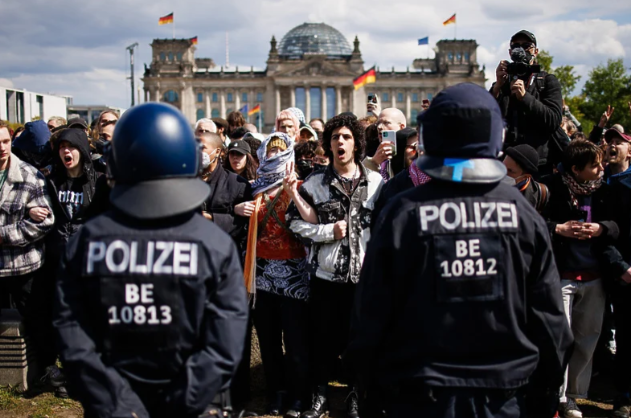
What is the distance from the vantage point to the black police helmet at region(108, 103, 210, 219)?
2402 mm

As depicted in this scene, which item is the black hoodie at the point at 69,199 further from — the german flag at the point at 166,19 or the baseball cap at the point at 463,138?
the german flag at the point at 166,19

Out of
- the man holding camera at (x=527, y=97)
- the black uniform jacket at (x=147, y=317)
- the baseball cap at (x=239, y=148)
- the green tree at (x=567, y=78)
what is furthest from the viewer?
the green tree at (x=567, y=78)

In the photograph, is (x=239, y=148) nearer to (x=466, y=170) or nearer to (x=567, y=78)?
(x=466, y=170)

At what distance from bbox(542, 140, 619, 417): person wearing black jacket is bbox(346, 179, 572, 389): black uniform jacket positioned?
235 centimetres

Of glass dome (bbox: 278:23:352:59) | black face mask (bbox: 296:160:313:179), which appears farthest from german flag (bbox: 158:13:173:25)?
black face mask (bbox: 296:160:313:179)

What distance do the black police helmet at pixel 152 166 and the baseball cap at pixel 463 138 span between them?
102 centimetres

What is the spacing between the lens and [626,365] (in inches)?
198

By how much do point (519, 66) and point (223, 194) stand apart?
9.17ft

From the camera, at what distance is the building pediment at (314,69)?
93.6m

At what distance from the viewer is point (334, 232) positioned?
4707 millimetres

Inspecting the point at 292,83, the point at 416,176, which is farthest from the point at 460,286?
the point at 292,83

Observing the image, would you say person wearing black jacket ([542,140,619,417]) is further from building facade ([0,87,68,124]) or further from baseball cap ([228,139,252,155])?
building facade ([0,87,68,124])

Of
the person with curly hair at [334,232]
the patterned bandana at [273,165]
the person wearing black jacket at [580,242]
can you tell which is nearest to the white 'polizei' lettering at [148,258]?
the person with curly hair at [334,232]

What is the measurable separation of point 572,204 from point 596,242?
0.36 metres
